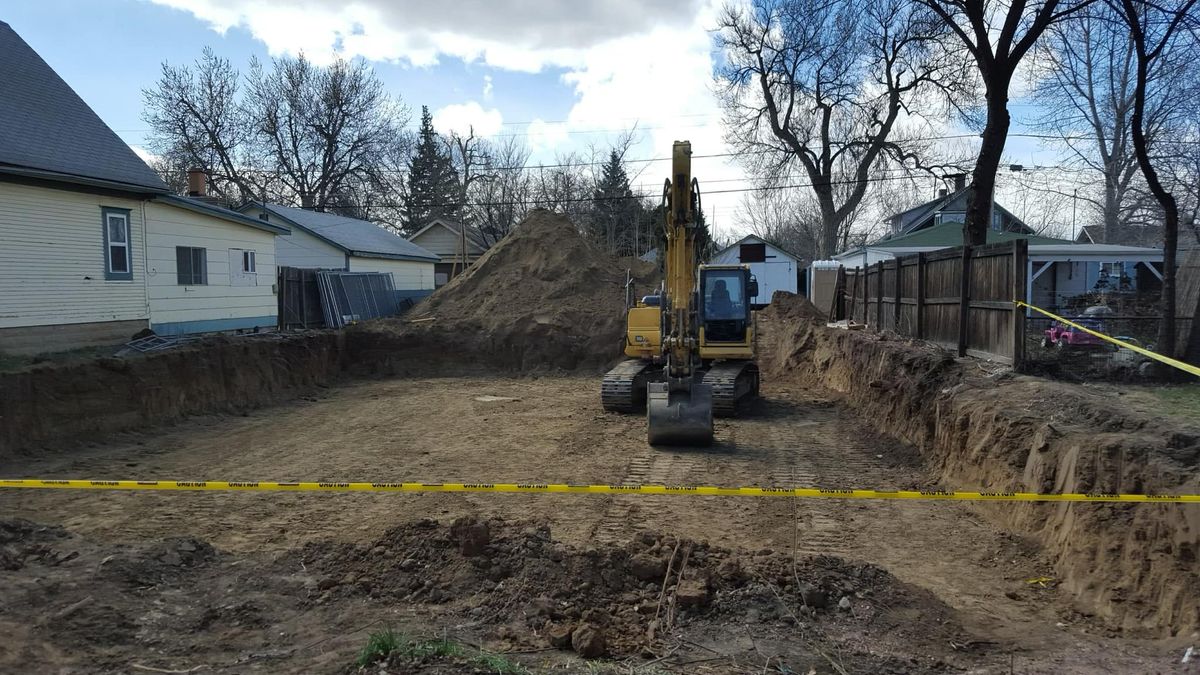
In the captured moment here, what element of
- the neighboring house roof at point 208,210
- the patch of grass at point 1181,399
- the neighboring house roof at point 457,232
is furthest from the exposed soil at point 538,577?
the neighboring house roof at point 457,232

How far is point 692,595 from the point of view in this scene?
4.82 metres

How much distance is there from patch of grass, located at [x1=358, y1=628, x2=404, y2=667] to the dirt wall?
4.64 metres

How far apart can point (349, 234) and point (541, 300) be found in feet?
33.0

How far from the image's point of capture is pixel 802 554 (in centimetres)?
656

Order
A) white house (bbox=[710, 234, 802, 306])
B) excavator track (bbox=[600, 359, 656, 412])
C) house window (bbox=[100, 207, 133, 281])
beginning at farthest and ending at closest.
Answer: white house (bbox=[710, 234, 802, 306]), house window (bbox=[100, 207, 133, 281]), excavator track (bbox=[600, 359, 656, 412])

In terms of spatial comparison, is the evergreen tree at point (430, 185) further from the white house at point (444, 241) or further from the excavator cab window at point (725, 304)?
the excavator cab window at point (725, 304)

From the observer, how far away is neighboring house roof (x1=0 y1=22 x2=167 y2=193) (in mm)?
13484

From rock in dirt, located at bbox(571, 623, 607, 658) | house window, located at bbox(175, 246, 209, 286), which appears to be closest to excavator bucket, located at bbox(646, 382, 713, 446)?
rock in dirt, located at bbox(571, 623, 607, 658)

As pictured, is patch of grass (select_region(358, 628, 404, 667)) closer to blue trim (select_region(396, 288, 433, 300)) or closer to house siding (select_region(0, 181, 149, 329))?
house siding (select_region(0, 181, 149, 329))

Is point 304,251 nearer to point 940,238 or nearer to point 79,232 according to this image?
point 79,232

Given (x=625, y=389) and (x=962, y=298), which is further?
(x=625, y=389)

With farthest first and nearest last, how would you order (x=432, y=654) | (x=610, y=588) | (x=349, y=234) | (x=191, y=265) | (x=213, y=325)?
(x=349, y=234) < (x=213, y=325) < (x=191, y=265) < (x=610, y=588) < (x=432, y=654)

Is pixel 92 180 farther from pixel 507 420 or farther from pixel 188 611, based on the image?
pixel 188 611

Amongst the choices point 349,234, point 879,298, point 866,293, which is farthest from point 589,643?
point 349,234
